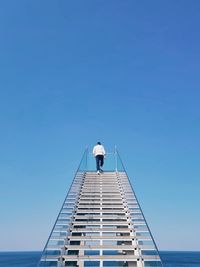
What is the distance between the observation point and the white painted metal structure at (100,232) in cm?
517

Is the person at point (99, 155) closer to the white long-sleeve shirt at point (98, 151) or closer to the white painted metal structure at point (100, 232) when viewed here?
the white long-sleeve shirt at point (98, 151)

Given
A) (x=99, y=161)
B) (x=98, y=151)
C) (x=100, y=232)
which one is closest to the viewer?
(x=100, y=232)

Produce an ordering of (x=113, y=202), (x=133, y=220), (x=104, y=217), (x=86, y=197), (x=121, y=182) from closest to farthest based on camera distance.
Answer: (x=133, y=220) → (x=104, y=217) → (x=113, y=202) → (x=86, y=197) → (x=121, y=182)

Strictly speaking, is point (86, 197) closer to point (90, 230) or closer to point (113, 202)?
point (113, 202)

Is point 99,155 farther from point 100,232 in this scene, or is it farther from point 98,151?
point 100,232

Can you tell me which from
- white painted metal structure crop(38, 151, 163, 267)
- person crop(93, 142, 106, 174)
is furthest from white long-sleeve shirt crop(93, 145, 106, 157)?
white painted metal structure crop(38, 151, 163, 267)

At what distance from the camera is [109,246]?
5.79 metres

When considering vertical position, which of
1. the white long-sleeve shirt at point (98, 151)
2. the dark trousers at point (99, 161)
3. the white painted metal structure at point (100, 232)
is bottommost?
the white painted metal structure at point (100, 232)

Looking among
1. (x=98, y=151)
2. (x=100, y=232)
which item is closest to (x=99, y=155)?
(x=98, y=151)

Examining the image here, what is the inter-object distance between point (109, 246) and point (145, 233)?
71cm

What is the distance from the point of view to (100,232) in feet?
21.4

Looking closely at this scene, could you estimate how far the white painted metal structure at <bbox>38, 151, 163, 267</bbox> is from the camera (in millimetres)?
5172

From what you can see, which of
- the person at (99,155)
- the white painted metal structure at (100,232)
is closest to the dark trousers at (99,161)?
the person at (99,155)

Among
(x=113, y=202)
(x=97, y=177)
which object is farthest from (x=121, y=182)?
(x=113, y=202)
